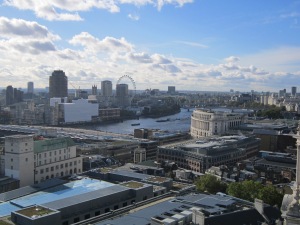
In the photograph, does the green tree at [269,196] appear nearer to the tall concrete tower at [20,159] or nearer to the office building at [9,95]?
the tall concrete tower at [20,159]

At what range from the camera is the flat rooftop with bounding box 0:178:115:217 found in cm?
1227

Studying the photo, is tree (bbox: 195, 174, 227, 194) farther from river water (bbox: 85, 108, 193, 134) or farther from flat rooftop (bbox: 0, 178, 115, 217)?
river water (bbox: 85, 108, 193, 134)

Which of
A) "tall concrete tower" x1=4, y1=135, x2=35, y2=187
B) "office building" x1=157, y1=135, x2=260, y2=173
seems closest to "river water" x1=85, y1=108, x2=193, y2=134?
"office building" x1=157, y1=135, x2=260, y2=173

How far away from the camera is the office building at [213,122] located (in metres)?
44.5

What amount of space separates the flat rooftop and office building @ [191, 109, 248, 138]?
96.5ft

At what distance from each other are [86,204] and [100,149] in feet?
55.8

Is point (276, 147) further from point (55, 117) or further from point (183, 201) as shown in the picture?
point (55, 117)

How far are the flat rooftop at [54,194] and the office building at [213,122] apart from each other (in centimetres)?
2942

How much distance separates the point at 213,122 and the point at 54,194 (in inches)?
1290

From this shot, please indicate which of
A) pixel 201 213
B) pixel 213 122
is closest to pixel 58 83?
pixel 213 122

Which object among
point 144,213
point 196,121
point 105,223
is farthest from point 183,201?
point 196,121

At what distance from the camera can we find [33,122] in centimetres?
→ 7281

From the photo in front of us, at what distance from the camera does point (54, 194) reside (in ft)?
44.0

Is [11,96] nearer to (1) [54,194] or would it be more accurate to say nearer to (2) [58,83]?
(2) [58,83]
